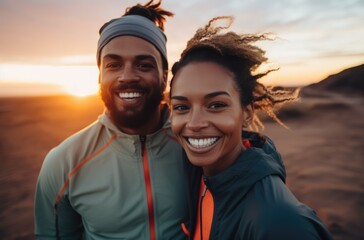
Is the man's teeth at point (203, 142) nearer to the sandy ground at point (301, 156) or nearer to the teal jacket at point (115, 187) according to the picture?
the teal jacket at point (115, 187)

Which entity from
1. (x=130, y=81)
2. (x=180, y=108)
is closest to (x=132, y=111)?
(x=130, y=81)

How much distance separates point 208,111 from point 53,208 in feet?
5.36

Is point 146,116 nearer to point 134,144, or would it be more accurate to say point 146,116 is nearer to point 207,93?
point 134,144

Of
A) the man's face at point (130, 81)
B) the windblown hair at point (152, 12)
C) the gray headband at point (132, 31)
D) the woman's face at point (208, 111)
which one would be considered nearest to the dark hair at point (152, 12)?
the windblown hair at point (152, 12)

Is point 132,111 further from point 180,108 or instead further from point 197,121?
point 197,121

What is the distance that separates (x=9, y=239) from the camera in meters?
4.43

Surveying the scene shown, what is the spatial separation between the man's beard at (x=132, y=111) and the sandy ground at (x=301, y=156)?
3.61 metres

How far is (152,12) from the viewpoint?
298cm

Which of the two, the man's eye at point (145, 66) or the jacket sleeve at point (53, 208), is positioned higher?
the man's eye at point (145, 66)

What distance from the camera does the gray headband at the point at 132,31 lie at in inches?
94.8

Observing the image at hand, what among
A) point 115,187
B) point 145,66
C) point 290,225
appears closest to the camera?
point 290,225

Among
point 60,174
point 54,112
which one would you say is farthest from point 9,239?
point 54,112

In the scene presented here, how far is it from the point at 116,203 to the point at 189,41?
1461mm

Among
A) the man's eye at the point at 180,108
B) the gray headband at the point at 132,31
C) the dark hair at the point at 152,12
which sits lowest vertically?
the man's eye at the point at 180,108
